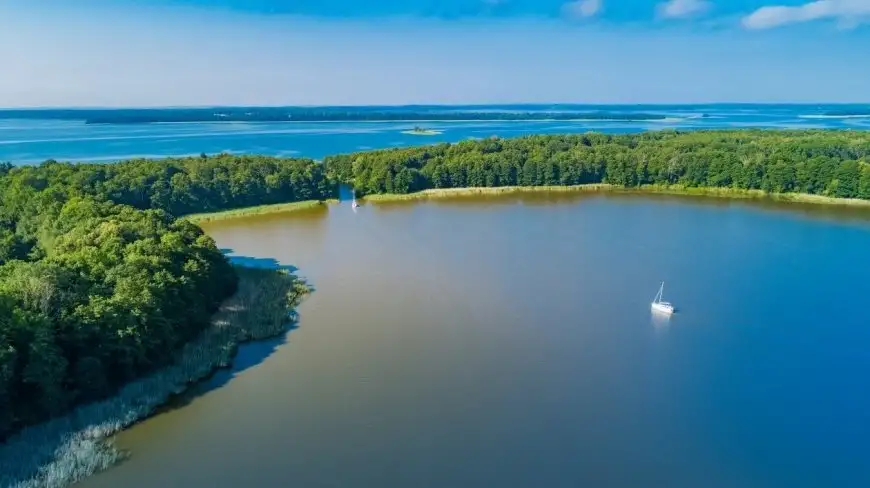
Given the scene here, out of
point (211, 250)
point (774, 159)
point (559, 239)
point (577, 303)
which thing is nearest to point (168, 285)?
point (211, 250)

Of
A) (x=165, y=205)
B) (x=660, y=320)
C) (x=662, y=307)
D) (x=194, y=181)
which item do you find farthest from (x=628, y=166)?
(x=165, y=205)

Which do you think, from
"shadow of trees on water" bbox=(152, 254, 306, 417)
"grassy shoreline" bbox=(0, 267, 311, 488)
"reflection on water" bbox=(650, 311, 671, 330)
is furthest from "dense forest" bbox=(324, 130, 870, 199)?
"shadow of trees on water" bbox=(152, 254, 306, 417)

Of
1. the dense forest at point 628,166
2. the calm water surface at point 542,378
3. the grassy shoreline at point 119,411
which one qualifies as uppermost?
the dense forest at point 628,166

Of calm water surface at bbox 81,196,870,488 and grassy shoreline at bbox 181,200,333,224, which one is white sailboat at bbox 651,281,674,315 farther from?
grassy shoreline at bbox 181,200,333,224

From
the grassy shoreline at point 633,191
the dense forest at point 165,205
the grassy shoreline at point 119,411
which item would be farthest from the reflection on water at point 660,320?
the grassy shoreline at point 633,191

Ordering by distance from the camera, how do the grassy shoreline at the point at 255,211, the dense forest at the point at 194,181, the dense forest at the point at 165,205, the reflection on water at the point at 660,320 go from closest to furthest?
the dense forest at the point at 165,205, the reflection on water at the point at 660,320, the dense forest at the point at 194,181, the grassy shoreline at the point at 255,211

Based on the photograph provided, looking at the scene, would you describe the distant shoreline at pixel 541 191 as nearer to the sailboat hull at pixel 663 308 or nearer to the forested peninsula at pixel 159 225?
the forested peninsula at pixel 159 225

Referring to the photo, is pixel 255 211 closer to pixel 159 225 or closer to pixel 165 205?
pixel 165 205
